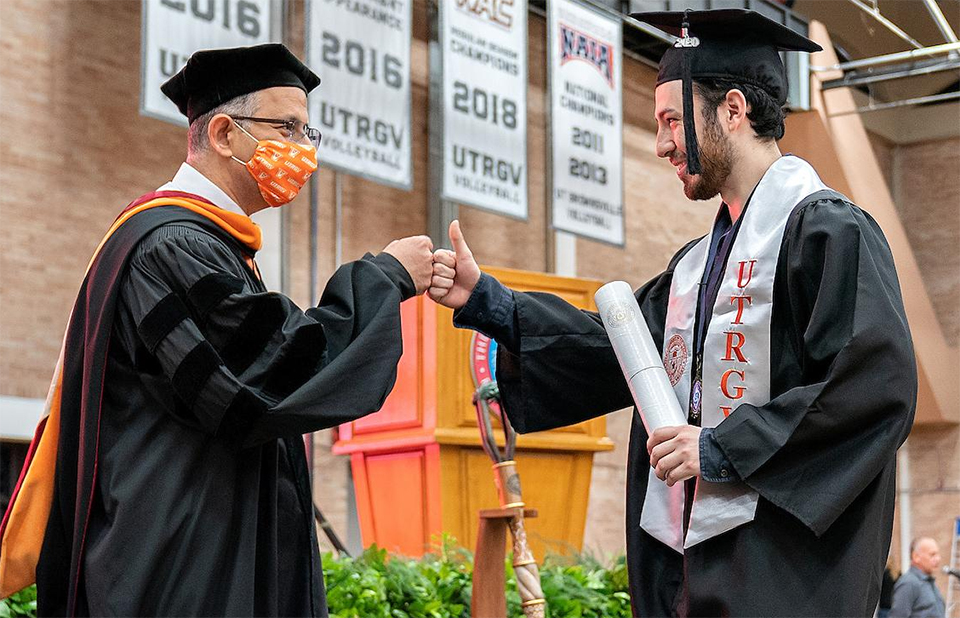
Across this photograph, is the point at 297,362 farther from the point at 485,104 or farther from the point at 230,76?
the point at 485,104

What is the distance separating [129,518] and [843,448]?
4.67 feet

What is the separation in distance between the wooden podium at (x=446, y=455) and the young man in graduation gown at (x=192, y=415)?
3.89 metres

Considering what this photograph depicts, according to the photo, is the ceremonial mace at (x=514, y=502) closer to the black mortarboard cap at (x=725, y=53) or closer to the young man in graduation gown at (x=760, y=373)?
the young man in graduation gown at (x=760, y=373)

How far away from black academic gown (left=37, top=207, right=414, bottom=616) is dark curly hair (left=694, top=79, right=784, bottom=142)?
87cm

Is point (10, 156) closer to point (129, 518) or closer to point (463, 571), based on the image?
point (463, 571)

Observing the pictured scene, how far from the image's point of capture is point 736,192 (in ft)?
9.53

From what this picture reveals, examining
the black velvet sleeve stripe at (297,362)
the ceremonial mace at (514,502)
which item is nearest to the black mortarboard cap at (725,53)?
the black velvet sleeve stripe at (297,362)

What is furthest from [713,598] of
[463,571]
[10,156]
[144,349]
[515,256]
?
[515,256]

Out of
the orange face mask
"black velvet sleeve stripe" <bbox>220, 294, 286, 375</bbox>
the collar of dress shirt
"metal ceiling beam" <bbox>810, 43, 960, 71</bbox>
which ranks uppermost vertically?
"metal ceiling beam" <bbox>810, 43, 960, 71</bbox>

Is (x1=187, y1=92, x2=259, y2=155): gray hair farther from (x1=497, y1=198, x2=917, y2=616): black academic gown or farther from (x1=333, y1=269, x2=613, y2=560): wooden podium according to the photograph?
(x1=333, y1=269, x2=613, y2=560): wooden podium

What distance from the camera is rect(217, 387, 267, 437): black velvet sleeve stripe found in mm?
2541

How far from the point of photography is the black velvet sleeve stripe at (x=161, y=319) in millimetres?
2600

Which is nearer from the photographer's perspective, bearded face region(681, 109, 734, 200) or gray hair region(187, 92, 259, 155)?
bearded face region(681, 109, 734, 200)

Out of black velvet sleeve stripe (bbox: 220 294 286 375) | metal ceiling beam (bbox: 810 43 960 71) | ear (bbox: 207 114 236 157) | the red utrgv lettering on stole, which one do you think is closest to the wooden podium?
ear (bbox: 207 114 236 157)
